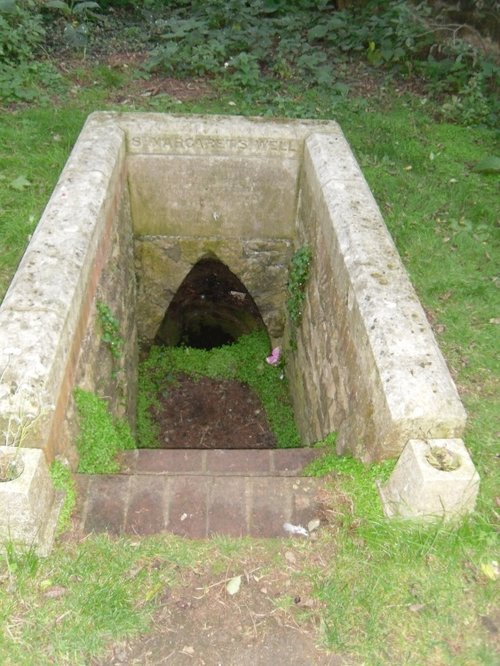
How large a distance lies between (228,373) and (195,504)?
347 centimetres

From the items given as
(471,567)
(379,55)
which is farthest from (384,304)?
(379,55)

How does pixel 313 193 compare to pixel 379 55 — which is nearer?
pixel 313 193

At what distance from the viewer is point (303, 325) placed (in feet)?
16.3

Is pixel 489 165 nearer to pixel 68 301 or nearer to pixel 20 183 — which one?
pixel 20 183

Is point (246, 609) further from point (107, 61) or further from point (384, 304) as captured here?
point (107, 61)

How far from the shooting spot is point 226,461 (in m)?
3.67

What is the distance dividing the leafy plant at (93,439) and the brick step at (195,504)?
19 cm

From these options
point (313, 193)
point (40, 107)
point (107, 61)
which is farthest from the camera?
point (107, 61)

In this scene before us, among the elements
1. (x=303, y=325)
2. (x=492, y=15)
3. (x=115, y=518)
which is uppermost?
(x=492, y=15)

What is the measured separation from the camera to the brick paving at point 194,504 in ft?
8.88

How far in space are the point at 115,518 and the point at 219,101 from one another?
5426 mm

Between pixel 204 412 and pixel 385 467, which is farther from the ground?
pixel 385 467

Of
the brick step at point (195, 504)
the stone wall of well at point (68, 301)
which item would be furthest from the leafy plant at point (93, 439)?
the brick step at point (195, 504)

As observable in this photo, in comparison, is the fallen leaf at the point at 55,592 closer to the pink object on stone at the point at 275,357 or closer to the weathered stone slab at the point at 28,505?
the weathered stone slab at the point at 28,505
